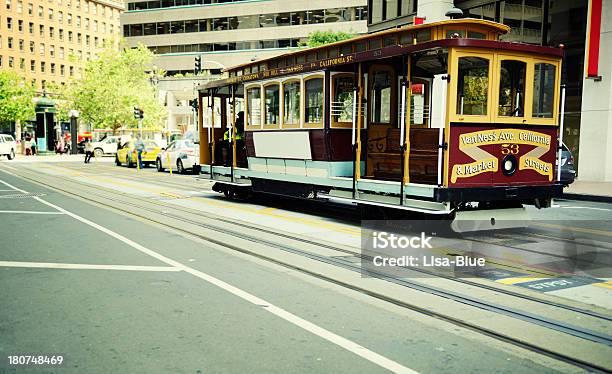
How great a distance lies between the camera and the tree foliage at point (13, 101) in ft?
185

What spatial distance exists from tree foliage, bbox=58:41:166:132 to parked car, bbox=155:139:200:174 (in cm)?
2525

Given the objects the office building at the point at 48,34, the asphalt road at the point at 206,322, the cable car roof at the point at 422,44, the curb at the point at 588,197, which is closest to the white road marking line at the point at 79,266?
the asphalt road at the point at 206,322

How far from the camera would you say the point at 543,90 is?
31.6ft

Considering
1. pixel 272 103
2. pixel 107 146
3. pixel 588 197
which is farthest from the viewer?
pixel 107 146

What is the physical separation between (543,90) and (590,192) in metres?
8.22

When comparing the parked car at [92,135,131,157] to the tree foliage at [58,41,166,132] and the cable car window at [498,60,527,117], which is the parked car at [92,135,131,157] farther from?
the cable car window at [498,60,527,117]

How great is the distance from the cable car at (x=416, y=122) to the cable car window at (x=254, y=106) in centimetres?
2

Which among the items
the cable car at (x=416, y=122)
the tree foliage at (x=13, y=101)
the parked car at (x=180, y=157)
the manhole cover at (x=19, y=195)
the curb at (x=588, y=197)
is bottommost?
the manhole cover at (x=19, y=195)

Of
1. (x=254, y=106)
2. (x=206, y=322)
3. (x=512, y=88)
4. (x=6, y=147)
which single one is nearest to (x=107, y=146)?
(x=6, y=147)

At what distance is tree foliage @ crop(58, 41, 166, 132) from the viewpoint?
5166 centimetres

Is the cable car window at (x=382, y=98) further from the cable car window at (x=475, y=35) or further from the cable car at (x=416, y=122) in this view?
the cable car window at (x=475, y=35)

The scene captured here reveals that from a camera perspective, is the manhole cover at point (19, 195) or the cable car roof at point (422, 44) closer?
the cable car roof at point (422, 44)

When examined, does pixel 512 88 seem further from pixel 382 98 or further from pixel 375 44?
pixel 382 98

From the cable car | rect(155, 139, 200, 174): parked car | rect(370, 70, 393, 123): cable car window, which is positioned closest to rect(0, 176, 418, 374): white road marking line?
the cable car
